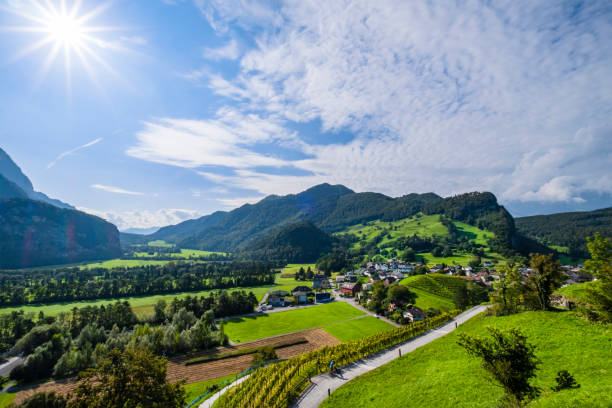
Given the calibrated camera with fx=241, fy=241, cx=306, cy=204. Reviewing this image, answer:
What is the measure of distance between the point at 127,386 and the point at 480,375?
27.8 meters

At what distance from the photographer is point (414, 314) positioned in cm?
6575

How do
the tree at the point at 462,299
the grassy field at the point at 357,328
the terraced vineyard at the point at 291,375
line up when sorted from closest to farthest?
the terraced vineyard at the point at 291,375 → the grassy field at the point at 357,328 → the tree at the point at 462,299

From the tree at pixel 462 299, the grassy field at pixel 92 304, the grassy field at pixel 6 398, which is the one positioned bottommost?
the grassy field at pixel 92 304

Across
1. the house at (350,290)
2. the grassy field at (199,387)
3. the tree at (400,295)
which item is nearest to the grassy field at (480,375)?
the grassy field at (199,387)

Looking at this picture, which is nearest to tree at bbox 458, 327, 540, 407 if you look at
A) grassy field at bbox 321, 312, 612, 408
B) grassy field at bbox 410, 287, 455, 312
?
grassy field at bbox 321, 312, 612, 408

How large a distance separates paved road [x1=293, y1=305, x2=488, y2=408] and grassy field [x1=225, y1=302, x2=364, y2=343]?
36.0 m

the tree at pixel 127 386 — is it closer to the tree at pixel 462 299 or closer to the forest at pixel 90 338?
the forest at pixel 90 338

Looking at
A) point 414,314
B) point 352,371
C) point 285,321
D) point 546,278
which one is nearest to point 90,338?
point 285,321

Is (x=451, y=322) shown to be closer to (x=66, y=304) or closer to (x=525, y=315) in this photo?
(x=525, y=315)

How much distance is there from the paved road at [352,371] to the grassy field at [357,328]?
21.5m

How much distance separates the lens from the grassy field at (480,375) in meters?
15.9

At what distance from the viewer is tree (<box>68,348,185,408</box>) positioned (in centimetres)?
1589

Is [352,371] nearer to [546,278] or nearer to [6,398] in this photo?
[546,278]

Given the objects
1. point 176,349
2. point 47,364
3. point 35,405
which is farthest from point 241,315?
point 35,405
